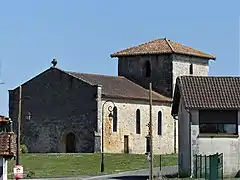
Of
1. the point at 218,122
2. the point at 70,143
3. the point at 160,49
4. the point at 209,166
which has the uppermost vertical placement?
the point at 160,49

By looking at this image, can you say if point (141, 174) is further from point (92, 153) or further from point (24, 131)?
point (24, 131)

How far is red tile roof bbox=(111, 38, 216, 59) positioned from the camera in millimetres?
103831

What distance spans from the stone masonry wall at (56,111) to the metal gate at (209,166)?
34.6 meters

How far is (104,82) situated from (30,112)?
8440 millimetres

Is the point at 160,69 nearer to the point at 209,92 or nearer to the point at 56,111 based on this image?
the point at 56,111

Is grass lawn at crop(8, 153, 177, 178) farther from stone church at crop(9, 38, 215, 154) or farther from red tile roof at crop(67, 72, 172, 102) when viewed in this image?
red tile roof at crop(67, 72, 172, 102)

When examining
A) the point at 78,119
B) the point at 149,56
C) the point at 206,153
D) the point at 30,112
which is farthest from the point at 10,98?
the point at 206,153

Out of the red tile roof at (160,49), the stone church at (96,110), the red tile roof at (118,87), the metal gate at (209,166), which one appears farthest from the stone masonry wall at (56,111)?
the metal gate at (209,166)

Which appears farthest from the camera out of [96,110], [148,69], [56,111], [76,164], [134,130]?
[148,69]

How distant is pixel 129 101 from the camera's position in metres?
94.8

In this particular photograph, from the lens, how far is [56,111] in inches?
3730

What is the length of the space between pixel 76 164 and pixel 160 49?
33.2 meters

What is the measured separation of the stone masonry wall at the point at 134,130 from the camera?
92875mm

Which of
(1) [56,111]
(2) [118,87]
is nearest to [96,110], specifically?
(1) [56,111]
